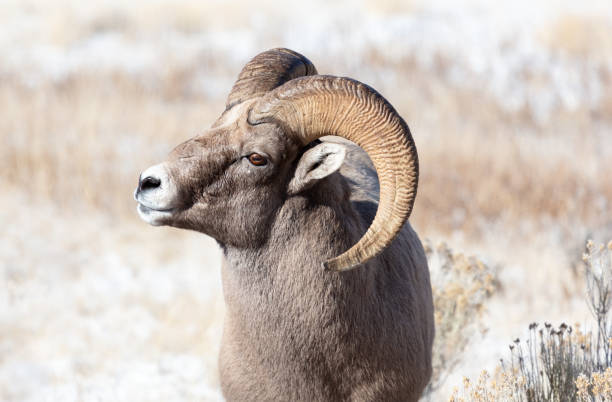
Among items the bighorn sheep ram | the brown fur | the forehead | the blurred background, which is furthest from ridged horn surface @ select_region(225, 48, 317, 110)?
the blurred background

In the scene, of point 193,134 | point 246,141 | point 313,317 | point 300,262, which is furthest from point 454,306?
point 193,134

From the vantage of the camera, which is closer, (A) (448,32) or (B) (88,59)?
(B) (88,59)

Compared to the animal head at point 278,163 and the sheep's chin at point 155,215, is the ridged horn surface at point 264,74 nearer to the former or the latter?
the animal head at point 278,163

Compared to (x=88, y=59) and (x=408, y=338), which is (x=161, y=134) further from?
(x=408, y=338)

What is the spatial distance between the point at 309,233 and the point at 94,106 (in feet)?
31.4

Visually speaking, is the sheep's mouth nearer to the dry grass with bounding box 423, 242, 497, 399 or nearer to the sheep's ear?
the sheep's ear

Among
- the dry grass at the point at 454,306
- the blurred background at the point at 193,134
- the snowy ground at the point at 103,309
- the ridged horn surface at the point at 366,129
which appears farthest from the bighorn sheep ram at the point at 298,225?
the snowy ground at the point at 103,309

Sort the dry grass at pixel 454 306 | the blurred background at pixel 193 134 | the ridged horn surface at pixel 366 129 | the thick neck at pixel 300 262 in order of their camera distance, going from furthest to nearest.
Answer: the blurred background at pixel 193 134
the dry grass at pixel 454 306
the thick neck at pixel 300 262
the ridged horn surface at pixel 366 129

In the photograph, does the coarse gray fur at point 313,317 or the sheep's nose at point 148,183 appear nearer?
the sheep's nose at point 148,183

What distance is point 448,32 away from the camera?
17594 millimetres

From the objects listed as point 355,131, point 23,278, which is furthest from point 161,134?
point 355,131

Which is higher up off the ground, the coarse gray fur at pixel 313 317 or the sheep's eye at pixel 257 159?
the sheep's eye at pixel 257 159

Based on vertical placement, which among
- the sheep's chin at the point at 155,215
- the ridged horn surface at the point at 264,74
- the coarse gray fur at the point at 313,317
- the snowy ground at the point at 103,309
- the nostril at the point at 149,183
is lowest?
the snowy ground at the point at 103,309

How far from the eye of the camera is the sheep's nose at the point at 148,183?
3.35 m
